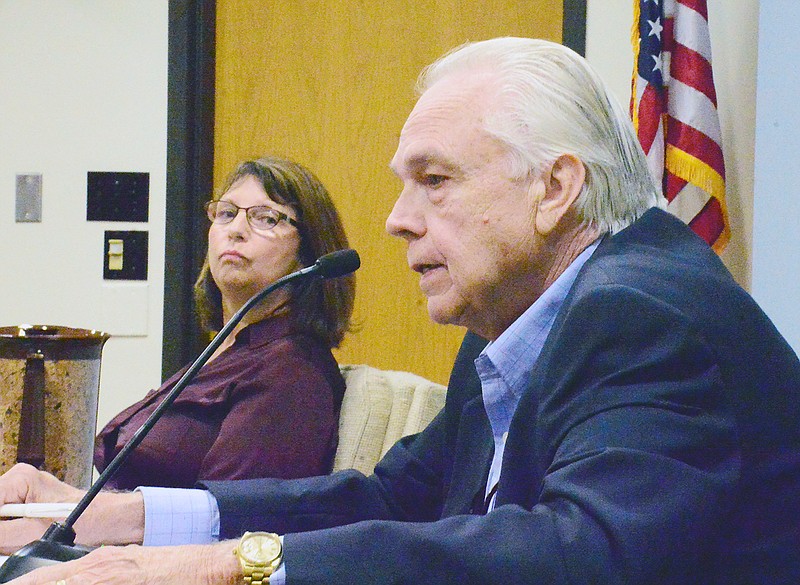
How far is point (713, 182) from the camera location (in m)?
2.45

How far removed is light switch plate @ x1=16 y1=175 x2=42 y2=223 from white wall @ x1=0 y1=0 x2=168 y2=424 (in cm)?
2

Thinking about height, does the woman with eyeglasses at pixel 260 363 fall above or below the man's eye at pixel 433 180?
below

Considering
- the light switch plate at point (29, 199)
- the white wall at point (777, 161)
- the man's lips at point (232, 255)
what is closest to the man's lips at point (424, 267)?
the man's lips at point (232, 255)

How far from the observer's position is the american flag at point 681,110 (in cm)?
247

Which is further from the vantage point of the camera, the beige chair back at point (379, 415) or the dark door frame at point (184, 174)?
the dark door frame at point (184, 174)

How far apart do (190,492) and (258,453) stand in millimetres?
514

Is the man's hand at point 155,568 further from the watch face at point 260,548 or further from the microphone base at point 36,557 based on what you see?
the microphone base at point 36,557

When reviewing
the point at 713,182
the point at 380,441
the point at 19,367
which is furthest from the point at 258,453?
the point at 713,182

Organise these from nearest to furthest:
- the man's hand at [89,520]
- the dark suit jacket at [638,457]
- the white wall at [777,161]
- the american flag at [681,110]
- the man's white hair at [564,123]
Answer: the dark suit jacket at [638,457] < the man's white hair at [564,123] < the man's hand at [89,520] < the white wall at [777,161] < the american flag at [681,110]

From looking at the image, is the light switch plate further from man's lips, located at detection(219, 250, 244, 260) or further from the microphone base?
the microphone base

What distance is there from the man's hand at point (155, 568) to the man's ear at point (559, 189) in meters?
0.49

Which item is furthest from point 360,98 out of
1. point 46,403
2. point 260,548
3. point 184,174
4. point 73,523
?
point 260,548

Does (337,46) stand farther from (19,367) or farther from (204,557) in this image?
(204,557)

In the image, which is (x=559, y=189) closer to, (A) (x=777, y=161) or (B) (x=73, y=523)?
(B) (x=73, y=523)
